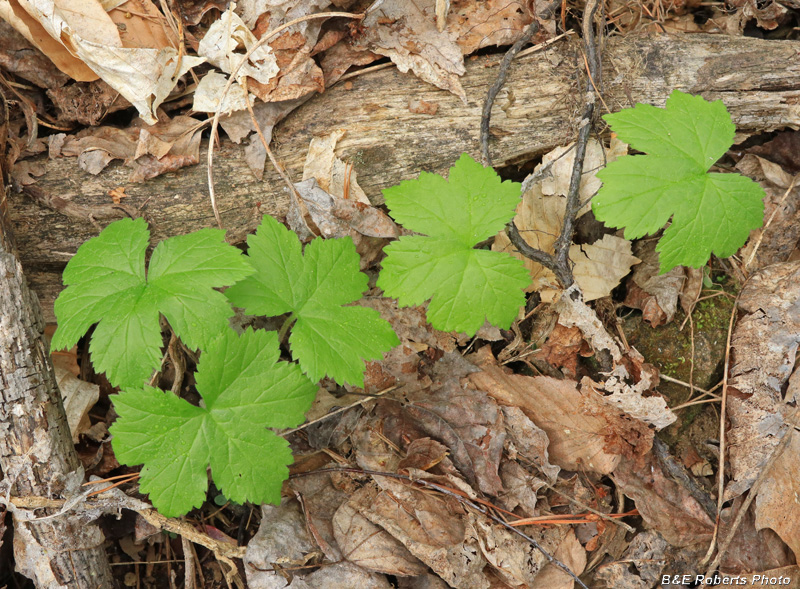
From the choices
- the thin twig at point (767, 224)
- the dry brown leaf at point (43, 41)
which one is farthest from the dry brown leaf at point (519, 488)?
the dry brown leaf at point (43, 41)

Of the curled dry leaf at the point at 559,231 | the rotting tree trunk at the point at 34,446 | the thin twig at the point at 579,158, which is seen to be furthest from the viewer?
the curled dry leaf at the point at 559,231

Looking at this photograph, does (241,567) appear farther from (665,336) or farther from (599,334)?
(665,336)

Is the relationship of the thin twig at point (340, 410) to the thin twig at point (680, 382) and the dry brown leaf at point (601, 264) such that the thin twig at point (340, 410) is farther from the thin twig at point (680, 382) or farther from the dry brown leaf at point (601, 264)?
the thin twig at point (680, 382)

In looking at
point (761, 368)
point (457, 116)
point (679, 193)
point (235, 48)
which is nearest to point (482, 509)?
point (761, 368)

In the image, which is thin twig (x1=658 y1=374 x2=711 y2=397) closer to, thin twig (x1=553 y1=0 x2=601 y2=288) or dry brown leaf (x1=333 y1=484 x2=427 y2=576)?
thin twig (x1=553 y1=0 x2=601 y2=288)

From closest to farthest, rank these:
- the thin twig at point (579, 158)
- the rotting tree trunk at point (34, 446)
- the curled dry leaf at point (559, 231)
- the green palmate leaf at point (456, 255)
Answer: the rotting tree trunk at point (34, 446), the green palmate leaf at point (456, 255), the thin twig at point (579, 158), the curled dry leaf at point (559, 231)

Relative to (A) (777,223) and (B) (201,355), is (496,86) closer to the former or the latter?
(A) (777,223)
